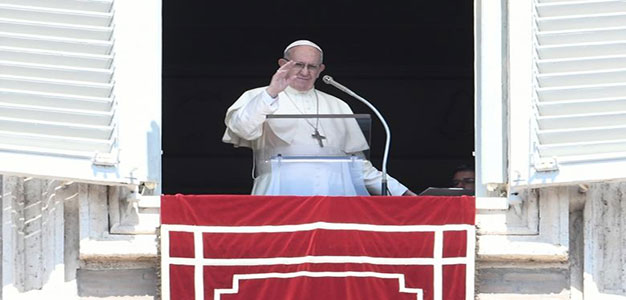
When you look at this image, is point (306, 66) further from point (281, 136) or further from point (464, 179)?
point (464, 179)

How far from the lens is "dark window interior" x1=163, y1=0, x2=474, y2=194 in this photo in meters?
11.5

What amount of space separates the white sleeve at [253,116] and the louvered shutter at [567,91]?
3.52ft

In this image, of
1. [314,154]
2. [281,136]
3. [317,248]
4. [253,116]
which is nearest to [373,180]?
[314,154]

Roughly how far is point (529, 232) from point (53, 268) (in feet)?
5.36

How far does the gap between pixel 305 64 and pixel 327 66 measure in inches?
112

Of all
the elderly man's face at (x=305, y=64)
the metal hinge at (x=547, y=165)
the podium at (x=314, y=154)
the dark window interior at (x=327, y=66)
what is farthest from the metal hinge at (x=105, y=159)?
the dark window interior at (x=327, y=66)

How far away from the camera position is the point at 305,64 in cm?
870

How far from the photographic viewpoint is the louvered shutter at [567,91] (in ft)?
24.0

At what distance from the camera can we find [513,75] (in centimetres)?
743

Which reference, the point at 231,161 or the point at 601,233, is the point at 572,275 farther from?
the point at 231,161

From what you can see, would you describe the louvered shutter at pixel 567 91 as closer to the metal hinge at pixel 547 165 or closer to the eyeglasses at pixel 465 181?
the metal hinge at pixel 547 165

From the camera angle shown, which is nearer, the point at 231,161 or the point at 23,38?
the point at 23,38

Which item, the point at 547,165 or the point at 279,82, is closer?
the point at 547,165

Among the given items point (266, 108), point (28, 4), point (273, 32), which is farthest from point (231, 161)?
point (28, 4)
